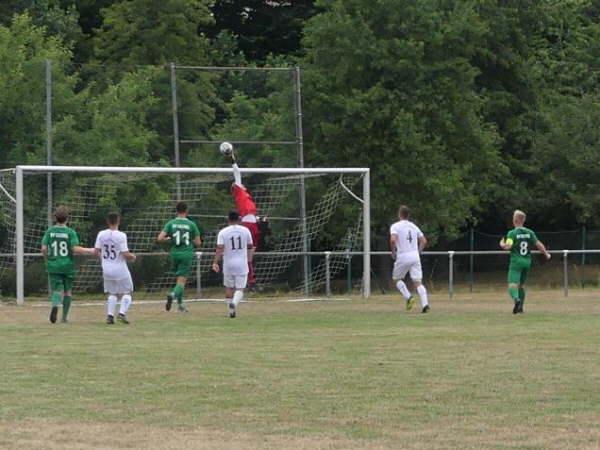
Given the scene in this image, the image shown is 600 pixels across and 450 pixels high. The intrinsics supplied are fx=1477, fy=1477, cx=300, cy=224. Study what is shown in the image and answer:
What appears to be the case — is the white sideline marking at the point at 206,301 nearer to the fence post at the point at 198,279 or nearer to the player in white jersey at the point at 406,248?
the fence post at the point at 198,279

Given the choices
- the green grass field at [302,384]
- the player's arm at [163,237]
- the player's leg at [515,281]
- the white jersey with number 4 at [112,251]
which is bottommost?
the green grass field at [302,384]

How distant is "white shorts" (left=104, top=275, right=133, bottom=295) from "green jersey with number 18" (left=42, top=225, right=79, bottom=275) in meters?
0.60

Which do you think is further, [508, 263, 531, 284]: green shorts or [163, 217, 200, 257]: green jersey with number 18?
[163, 217, 200, 257]: green jersey with number 18

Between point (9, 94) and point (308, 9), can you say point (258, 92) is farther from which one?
point (308, 9)

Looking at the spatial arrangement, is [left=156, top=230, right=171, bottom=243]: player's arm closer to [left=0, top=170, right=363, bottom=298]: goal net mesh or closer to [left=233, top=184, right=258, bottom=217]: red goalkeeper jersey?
[left=233, top=184, right=258, bottom=217]: red goalkeeper jersey

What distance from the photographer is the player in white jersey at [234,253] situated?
23.5 meters

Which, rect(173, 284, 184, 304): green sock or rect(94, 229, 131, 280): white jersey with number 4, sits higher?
rect(94, 229, 131, 280): white jersey with number 4

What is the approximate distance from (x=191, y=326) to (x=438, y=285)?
20.7 m

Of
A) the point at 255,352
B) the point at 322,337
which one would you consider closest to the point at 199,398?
the point at 255,352

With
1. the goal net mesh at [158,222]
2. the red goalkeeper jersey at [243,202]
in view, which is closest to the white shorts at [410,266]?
the red goalkeeper jersey at [243,202]

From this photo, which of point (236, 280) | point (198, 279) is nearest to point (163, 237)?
point (236, 280)

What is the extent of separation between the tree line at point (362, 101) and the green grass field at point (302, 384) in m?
15.7

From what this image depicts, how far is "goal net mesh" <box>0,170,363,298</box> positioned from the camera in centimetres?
3203

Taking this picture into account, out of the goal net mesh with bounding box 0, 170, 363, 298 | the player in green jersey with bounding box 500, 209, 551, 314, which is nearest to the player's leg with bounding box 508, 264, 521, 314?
the player in green jersey with bounding box 500, 209, 551, 314
